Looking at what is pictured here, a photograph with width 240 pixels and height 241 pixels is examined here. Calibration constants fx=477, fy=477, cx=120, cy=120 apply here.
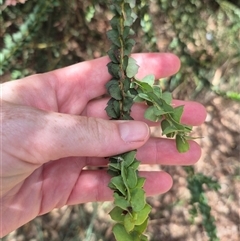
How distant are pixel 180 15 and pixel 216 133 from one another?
0.48 metres

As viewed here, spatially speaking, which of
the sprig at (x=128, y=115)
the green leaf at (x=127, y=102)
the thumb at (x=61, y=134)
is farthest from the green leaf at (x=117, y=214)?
the green leaf at (x=127, y=102)

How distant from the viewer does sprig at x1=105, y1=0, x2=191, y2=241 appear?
37.5 inches

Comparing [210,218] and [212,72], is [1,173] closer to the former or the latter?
[210,218]

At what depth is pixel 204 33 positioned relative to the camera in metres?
1.62

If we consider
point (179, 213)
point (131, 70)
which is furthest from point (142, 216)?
point (179, 213)

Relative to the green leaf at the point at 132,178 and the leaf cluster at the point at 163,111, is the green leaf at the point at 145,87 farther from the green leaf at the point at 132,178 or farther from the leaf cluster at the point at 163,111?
the green leaf at the point at 132,178

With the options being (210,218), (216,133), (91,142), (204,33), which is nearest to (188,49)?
(204,33)

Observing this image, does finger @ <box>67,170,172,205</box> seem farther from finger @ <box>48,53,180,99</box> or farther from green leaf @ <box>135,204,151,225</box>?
green leaf @ <box>135,204,151,225</box>

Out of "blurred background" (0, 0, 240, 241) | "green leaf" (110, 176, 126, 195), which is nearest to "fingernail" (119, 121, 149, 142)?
"green leaf" (110, 176, 126, 195)

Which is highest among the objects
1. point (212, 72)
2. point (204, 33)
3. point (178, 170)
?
point (204, 33)

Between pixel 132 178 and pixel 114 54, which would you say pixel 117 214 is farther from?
pixel 114 54

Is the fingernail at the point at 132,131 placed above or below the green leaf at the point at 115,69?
below

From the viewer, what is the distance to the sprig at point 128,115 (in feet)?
3.12

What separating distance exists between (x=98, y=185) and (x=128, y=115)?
0.93ft
